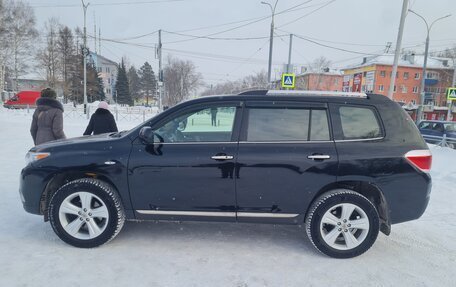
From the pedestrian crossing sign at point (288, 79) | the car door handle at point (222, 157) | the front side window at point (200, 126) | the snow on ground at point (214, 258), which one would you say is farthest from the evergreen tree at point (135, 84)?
the car door handle at point (222, 157)

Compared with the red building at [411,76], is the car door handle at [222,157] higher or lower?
lower

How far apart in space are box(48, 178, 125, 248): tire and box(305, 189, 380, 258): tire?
2.22 m

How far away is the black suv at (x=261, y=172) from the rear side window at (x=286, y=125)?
0.04 feet

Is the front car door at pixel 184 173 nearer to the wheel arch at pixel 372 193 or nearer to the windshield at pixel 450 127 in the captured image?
the wheel arch at pixel 372 193

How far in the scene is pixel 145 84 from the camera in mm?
82750

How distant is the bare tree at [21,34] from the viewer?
33656 millimetres

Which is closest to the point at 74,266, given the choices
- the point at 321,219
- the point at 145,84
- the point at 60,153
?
the point at 60,153

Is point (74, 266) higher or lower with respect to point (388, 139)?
lower

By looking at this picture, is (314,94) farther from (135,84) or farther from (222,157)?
(135,84)

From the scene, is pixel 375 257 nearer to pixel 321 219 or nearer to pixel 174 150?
pixel 321 219

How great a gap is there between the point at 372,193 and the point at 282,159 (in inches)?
48.2

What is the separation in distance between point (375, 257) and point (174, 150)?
261 cm

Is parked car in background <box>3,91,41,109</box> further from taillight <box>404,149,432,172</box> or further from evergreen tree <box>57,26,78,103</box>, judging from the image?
taillight <box>404,149,432,172</box>

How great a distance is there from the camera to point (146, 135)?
3.11m
